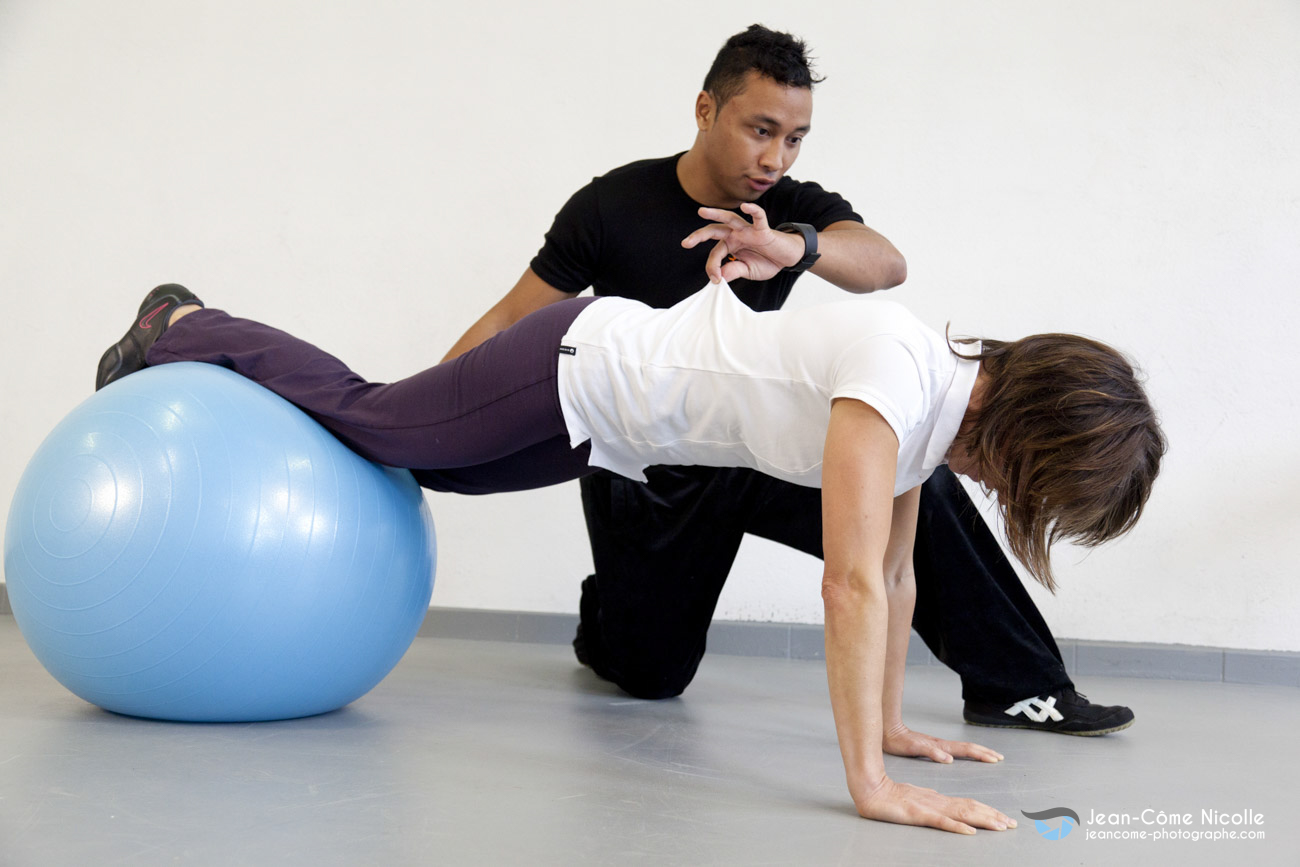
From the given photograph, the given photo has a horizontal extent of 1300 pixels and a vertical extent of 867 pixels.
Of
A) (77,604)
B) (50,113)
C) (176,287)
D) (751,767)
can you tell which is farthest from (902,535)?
(50,113)

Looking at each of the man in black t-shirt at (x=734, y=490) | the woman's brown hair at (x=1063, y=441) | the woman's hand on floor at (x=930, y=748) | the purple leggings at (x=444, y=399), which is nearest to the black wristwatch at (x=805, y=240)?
the man in black t-shirt at (x=734, y=490)

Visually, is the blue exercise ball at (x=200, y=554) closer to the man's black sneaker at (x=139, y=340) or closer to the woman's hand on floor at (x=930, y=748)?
the man's black sneaker at (x=139, y=340)

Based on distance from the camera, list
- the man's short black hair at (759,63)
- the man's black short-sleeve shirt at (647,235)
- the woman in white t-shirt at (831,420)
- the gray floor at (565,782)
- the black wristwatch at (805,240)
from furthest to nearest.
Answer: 1. the man's black short-sleeve shirt at (647,235)
2. the man's short black hair at (759,63)
3. the black wristwatch at (805,240)
4. the woman in white t-shirt at (831,420)
5. the gray floor at (565,782)

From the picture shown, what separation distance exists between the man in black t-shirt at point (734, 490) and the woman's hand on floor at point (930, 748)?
319 mm

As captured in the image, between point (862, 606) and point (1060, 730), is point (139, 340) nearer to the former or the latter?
point (862, 606)

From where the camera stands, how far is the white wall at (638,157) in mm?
2947

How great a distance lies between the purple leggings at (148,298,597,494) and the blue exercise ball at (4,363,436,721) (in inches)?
2.6

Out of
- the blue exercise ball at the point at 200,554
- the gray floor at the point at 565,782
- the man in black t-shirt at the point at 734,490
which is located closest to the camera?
the gray floor at the point at 565,782

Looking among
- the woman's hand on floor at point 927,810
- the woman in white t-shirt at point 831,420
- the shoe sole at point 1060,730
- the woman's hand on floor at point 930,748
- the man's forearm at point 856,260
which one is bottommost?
the shoe sole at point 1060,730

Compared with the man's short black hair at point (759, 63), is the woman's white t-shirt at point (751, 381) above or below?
below

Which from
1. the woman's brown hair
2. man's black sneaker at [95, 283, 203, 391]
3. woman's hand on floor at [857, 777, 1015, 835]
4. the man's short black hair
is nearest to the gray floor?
woman's hand on floor at [857, 777, 1015, 835]

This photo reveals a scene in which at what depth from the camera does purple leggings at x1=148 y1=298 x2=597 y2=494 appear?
1728 millimetres

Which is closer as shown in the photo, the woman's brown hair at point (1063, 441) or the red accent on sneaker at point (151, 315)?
the woman's brown hair at point (1063, 441)

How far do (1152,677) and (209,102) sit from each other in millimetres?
3464
